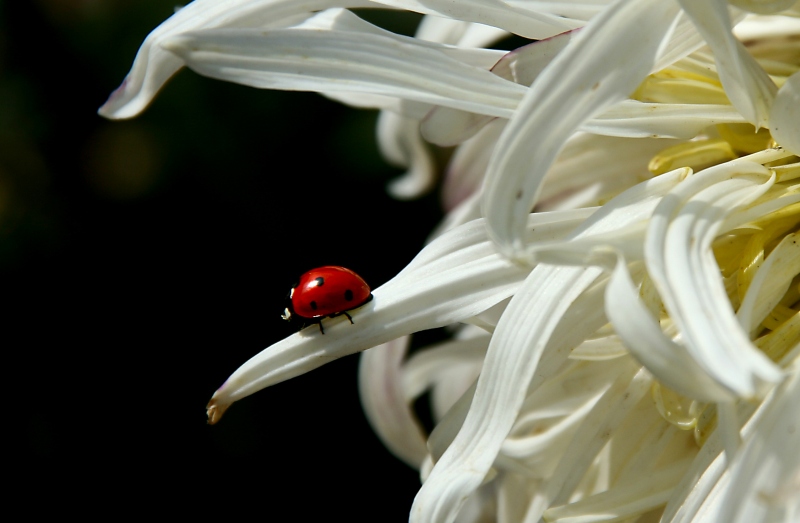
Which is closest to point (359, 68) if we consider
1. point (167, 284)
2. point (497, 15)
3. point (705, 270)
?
point (497, 15)

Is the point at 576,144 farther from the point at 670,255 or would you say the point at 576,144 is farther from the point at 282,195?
the point at 282,195

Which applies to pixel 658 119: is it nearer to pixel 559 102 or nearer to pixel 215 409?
pixel 559 102

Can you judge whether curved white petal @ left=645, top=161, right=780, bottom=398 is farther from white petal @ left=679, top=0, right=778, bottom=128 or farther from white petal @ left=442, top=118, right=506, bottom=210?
white petal @ left=442, top=118, right=506, bottom=210

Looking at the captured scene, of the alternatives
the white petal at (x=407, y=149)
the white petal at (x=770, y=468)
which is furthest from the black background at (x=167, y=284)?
the white petal at (x=770, y=468)

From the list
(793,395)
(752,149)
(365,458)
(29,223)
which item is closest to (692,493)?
(793,395)

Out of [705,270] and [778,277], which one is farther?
[778,277]

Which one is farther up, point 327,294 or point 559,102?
point 559,102

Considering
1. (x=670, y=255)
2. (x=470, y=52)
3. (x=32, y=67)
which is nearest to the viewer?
Answer: (x=670, y=255)
